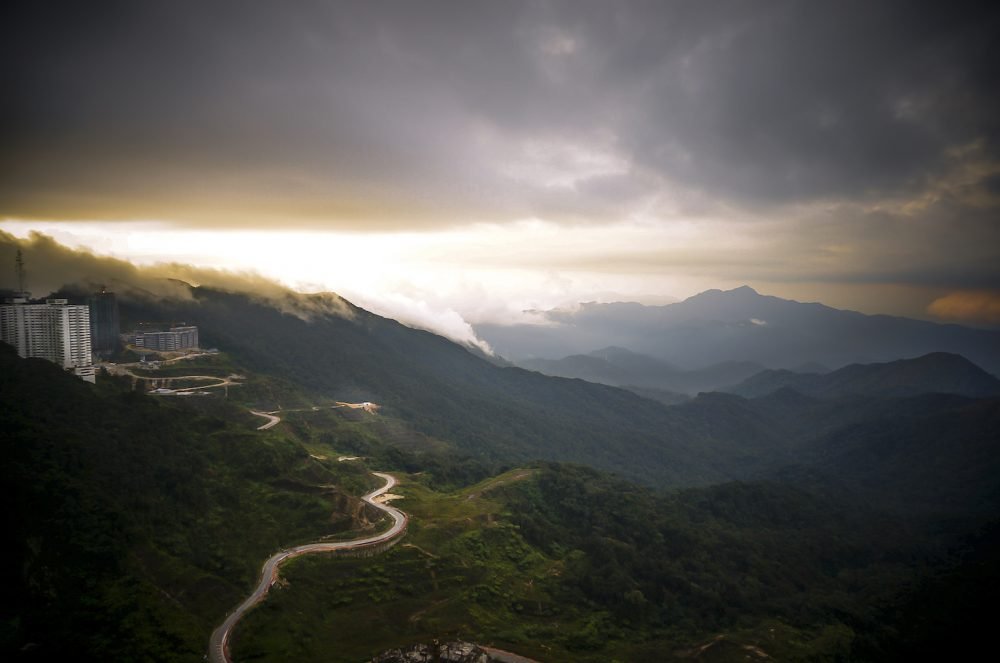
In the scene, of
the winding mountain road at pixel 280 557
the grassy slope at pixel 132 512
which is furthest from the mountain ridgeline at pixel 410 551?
the winding mountain road at pixel 280 557

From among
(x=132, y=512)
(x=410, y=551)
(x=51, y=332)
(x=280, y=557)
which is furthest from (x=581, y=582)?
(x=51, y=332)

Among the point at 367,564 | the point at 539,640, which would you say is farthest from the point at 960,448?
the point at 367,564

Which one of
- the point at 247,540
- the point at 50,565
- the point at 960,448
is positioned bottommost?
the point at 960,448

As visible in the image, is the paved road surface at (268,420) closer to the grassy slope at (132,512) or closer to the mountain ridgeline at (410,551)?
the mountain ridgeline at (410,551)

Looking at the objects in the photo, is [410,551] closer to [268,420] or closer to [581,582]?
[581,582]

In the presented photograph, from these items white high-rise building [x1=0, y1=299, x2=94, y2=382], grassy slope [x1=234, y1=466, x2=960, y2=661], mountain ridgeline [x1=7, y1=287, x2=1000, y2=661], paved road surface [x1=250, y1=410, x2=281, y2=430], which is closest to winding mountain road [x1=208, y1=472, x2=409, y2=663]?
mountain ridgeline [x1=7, y1=287, x2=1000, y2=661]

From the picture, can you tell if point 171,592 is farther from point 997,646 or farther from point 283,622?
point 997,646
